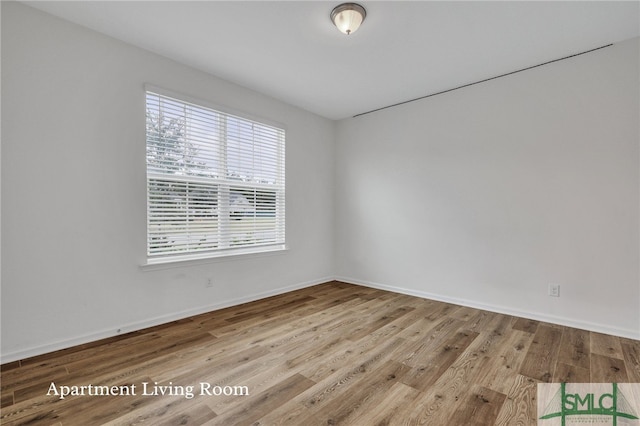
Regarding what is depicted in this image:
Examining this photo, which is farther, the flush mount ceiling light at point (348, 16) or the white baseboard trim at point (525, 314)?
the white baseboard trim at point (525, 314)

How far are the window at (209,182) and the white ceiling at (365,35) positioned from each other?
0.61 metres

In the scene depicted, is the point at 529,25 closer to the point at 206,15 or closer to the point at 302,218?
the point at 206,15

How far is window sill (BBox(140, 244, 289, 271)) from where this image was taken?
9.55ft

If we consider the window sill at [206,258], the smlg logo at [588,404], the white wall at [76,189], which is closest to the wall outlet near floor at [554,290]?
the smlg logo at [588,404]

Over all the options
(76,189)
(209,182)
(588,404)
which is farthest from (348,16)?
(588,404)

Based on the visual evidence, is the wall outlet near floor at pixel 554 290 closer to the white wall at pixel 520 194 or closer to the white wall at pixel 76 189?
the white wall at pixel 520 194

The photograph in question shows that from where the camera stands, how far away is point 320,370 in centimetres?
211

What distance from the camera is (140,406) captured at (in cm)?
170

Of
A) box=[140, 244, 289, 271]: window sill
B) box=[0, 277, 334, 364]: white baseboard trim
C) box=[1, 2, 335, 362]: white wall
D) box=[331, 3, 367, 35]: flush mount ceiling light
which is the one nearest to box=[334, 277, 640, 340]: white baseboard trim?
box=[140, 244, 289, 271]: window sill

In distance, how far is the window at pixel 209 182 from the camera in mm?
2957

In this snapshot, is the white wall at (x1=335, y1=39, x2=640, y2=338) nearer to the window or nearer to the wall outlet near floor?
the wall outlet near floor

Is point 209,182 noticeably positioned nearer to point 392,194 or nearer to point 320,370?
point 320,370

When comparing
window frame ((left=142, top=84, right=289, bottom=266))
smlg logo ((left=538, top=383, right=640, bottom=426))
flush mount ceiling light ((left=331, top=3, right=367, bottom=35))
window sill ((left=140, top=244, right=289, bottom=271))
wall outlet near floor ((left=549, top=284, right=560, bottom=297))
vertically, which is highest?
flush mount ceiling light ((left=331, top=3, right=367, bottom=35))

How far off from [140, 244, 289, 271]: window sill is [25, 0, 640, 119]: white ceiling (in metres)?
2.08
